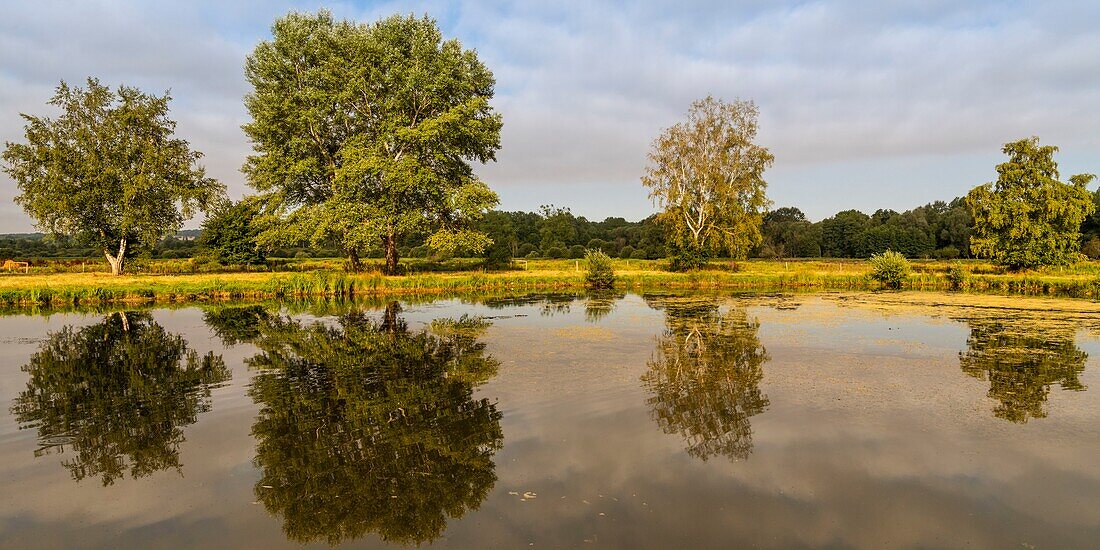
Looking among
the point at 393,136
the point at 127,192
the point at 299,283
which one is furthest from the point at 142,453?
the point at 127,192

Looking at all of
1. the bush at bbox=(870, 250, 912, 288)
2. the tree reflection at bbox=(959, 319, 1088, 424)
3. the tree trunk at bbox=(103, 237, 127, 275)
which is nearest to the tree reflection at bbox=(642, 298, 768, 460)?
the tree reflection at bbox=(959, 319, 1088, 424)

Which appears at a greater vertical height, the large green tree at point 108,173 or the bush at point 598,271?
the large green tree at point 108,173

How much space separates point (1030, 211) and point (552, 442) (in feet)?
157

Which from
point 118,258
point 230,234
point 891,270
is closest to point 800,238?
point 891,270

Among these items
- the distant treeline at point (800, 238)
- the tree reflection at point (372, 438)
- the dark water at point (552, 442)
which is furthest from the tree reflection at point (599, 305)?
the distant treeline at point (800, 238)

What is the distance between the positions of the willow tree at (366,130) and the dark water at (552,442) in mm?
19891

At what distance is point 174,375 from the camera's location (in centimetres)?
1257

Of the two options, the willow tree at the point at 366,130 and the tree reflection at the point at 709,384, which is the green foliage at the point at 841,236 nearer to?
the willow tree at the point at 366,130

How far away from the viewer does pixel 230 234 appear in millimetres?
41844

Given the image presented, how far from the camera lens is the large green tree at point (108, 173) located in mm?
35812

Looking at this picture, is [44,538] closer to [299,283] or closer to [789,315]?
[789,315]

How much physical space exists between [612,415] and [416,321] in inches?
519

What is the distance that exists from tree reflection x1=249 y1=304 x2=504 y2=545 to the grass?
56.2ft

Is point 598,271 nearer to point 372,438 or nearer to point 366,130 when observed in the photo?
point 366,130
